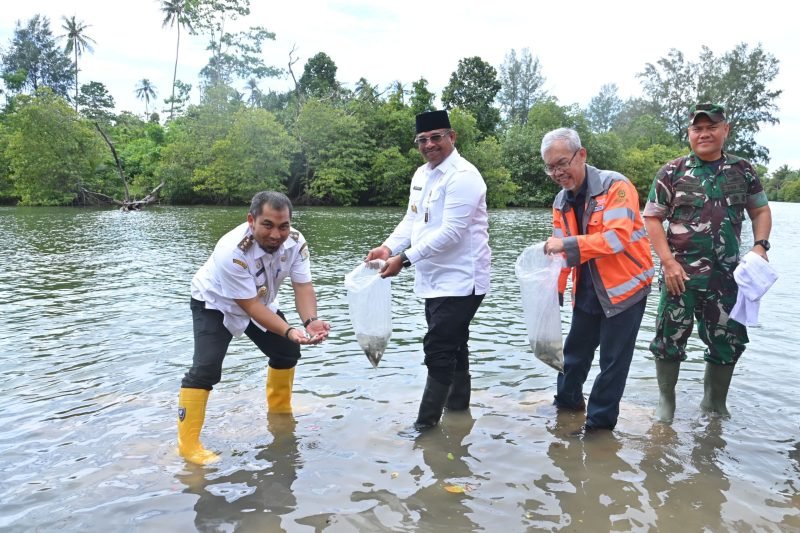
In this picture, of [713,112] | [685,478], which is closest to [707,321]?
[685,478]

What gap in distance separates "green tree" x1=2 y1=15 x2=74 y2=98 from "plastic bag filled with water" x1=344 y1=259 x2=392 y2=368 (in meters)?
96.1

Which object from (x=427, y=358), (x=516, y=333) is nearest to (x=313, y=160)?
(x=516, y=333)

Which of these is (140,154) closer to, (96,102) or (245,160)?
(245,160)

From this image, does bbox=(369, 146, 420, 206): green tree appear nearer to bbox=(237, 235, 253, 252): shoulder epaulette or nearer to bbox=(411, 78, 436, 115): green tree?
bbox=(411, 78, 436, 115): green tree

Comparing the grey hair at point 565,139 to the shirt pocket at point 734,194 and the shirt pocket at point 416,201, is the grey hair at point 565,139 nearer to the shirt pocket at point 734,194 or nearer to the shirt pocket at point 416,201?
the shirt pocket at point 416,201

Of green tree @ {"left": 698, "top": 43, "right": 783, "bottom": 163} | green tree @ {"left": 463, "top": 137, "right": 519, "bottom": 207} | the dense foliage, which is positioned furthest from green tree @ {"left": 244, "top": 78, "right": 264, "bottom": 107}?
green tree @ {"left": 698, "top": 43, "right": 783, "bottom": 163}

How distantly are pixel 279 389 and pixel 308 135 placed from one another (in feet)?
156

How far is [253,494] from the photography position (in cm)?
346

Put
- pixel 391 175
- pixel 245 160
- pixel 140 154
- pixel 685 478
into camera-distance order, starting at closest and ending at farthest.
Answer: pixel 685 478 → pixel 245 160 → pixel 391 175 → pixel 140 154

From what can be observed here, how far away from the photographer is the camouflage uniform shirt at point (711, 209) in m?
4.04

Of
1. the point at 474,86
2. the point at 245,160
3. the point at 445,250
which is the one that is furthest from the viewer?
the point at 474,86

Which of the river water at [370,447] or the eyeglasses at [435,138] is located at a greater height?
the eyeglasses at [435,138]

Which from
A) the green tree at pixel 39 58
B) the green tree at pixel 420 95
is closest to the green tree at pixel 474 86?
the green tree at pixel 420 95

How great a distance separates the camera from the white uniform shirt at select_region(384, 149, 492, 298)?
403 centimetres
